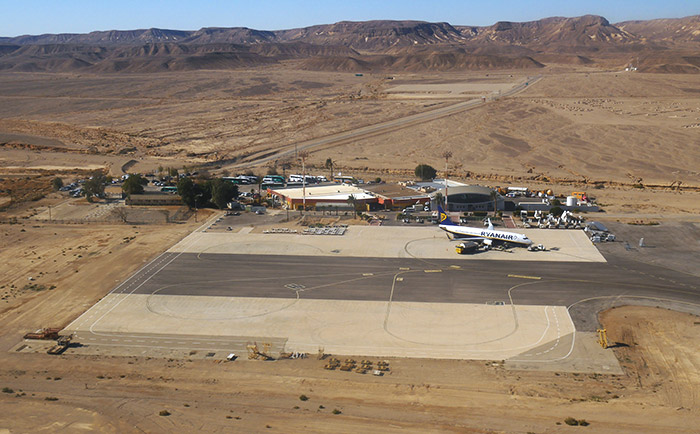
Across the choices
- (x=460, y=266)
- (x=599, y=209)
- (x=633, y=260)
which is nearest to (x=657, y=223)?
(x=599, y=209)

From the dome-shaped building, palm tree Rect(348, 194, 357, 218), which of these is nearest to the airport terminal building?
palm tree Rect(348, 194, 357, 218)

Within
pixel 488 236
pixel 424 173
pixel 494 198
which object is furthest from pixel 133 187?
pixel 488 236

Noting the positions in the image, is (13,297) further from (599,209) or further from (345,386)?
(599,209)

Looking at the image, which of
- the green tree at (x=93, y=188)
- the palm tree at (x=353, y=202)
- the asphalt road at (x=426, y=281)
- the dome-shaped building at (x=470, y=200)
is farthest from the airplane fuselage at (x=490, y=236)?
the green tree at (x=93, y=188)

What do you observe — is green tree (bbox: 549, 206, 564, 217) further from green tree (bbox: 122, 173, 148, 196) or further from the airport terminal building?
green tree (bbox: 122, 173, 148, 196)

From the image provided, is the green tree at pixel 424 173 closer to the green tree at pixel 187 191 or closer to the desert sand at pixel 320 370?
the desert sand at pixel 320 370
